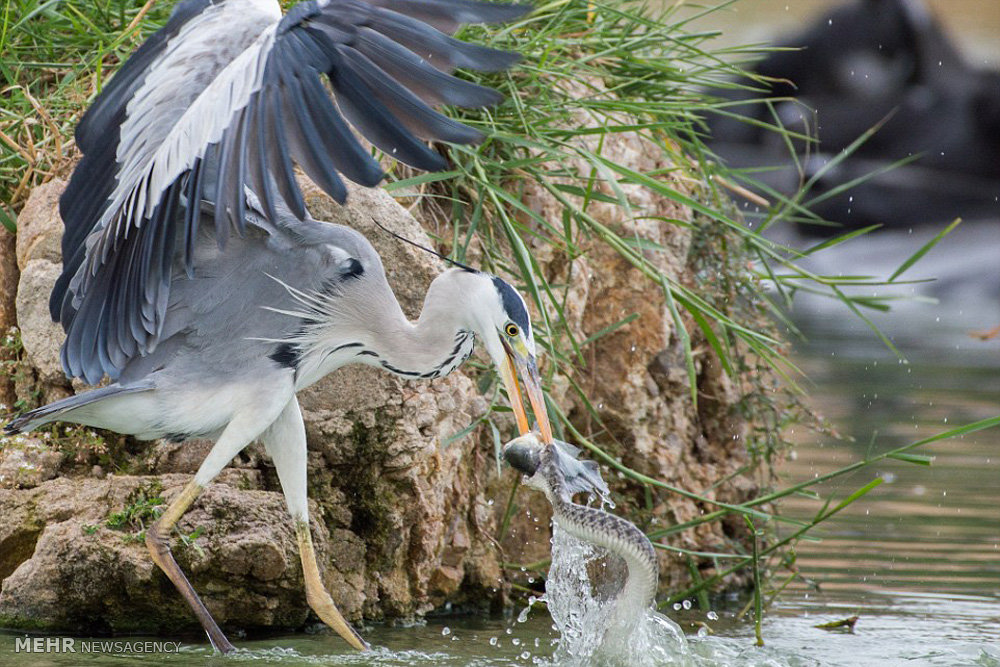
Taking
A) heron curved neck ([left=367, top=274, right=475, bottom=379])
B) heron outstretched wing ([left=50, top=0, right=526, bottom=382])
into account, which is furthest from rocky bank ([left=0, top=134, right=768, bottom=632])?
heron outstretched wing ([left=50, top=0, right=526, bottom=382])

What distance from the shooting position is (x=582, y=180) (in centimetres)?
538

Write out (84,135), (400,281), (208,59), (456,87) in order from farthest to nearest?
(400,281) < (84,135) < (208,59) < (456,87)

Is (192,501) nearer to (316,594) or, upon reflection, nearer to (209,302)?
(316,594)

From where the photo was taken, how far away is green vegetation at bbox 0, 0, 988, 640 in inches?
195

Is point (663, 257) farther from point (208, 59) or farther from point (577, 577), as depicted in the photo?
point (208, 59)

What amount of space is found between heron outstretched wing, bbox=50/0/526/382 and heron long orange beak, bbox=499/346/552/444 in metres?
0.85

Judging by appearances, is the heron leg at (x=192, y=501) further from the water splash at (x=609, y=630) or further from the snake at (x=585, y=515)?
the water splash at (x=609, y=630)

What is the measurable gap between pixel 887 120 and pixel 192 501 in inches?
760

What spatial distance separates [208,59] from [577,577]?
183 centimetres

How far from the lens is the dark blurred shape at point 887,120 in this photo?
829 inches

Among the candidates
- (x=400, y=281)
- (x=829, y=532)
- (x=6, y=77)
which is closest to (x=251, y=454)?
(x=400, y=281)

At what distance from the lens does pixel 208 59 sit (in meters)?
4.11

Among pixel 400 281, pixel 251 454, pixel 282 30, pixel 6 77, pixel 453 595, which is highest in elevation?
pixel 6 77

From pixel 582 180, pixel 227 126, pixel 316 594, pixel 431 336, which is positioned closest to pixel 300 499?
pixel 316 594
